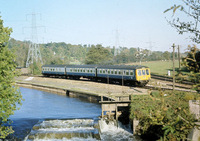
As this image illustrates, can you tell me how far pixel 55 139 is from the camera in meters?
20.3

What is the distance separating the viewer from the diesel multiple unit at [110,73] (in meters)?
37.4

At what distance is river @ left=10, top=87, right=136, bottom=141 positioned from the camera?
22.8m

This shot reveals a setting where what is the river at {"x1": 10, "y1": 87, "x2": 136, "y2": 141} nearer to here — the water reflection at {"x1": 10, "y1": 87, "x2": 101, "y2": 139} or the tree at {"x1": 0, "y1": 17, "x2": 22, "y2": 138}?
the water reflection at {"x1": 10, "y1": 87, "x2": 101, "y2": 139}

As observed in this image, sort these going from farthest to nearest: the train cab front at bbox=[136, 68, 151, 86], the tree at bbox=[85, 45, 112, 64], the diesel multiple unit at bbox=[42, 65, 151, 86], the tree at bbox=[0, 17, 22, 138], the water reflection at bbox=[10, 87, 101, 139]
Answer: the tree at bbox=[85, 45, 112, 64]
the diesel multiple unit at bbox=[42, 65, 151, 86]
the train cab front at bbox=[136, 68, 151, 86]
the water reflection at bbox=[10, 87, 101, 139]
the tree at bbox=[0, 17, 22, 138]

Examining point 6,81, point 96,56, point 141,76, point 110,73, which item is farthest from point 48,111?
point 96,56

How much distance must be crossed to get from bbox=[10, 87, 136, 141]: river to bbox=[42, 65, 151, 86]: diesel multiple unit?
639 centimetres

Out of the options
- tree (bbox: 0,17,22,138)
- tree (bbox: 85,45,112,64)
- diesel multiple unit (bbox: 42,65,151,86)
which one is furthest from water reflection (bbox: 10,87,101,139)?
tree (bbox: 85,45,112,64)

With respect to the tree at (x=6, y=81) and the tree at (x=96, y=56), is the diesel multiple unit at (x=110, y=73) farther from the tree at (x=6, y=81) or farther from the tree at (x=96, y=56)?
the tree at (x=96, y=56)

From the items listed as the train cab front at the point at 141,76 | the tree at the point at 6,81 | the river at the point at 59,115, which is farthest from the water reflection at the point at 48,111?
the tree at the point at 6,81

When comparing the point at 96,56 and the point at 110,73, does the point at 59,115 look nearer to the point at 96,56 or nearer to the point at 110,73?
the point at 110,73

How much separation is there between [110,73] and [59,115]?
1473cm

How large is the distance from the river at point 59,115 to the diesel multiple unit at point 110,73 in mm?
6389

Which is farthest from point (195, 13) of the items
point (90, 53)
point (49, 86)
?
point (90, 53)

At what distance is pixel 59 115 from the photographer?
98.8ft
